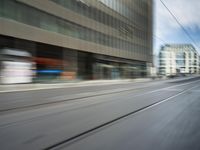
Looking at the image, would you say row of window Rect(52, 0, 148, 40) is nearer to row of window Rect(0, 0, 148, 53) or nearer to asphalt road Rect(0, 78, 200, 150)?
row of window Rect(0, 0, 148, 53)

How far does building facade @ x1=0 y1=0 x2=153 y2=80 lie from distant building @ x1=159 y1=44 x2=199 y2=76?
70.4 meters

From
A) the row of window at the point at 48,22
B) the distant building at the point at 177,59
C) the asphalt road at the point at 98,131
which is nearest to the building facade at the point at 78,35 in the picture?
the row of window at the point at 48,22

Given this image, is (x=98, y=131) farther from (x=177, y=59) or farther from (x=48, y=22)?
(x=177, y=59)

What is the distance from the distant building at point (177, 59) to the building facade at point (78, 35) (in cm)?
7041

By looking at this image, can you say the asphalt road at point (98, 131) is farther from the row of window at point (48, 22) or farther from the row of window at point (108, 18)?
the row of window at point (108, 18)

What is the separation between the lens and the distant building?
461 feet

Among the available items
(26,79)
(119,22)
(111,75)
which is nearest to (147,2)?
(119,22)

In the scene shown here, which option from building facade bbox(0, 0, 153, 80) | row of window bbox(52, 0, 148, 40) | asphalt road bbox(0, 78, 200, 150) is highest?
row of window bbox(52, 0, 148, 40)

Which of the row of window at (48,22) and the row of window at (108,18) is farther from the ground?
the row of window at (108,18)

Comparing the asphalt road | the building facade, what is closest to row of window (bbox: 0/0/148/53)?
the building facade

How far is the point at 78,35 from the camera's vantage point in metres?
45.2

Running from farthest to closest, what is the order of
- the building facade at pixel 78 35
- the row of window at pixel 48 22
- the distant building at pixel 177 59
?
1. the distant building at pixel 177 59
2. the building facade at pixel 78 35
3. the row of window at pixel 48 22

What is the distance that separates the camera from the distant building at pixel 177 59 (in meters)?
140

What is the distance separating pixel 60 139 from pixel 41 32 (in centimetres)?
3181
